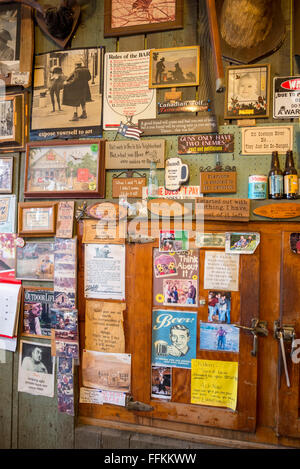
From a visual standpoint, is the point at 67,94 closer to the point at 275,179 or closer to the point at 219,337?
the point at 275,179

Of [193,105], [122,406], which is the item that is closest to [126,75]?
[193,105]

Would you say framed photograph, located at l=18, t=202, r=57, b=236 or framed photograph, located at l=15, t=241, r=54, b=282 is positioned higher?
framed photograph, located at l=18, t=202, r=57, b=236

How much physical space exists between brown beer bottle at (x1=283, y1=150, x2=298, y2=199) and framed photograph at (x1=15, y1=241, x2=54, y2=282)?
1.58m

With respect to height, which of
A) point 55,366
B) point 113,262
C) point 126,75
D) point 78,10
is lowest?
point 55,366

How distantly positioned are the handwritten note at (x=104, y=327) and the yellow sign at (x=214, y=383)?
1.69 feet

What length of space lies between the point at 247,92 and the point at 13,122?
1628 millimetres

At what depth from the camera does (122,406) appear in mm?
2084

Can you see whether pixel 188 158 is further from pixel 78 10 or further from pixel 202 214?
pixel 78 10

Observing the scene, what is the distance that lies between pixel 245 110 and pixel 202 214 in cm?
71

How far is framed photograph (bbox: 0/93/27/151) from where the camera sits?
2.24 metres

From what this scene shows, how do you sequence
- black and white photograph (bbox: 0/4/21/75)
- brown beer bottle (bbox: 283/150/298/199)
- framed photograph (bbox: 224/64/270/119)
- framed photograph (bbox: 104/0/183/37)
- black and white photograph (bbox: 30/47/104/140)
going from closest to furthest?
brown beer bottle (bbox: 283/150/298/199)
framed photograph (bbox: 224/64/270/119)
framed photograph (bbox: 104/0/183/37)
black and white photograph (bbox: 30/47/104/140)
black and white photograph (bbox: 0/4/21/75)

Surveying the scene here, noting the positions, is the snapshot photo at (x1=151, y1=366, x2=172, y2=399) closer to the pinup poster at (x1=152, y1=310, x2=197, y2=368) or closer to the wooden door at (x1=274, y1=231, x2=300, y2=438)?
the pinup poster at (x1=152, y1=310, x2=197, y2=368)

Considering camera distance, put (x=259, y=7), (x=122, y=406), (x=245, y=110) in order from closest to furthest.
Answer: (x=259, y=7)
(x=245, y=110)
(x=122, y=406)

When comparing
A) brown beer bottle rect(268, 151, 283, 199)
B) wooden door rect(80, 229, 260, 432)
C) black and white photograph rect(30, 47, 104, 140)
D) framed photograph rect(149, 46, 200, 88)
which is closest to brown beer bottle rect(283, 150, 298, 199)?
brown beer bottle rect(268, 151, 283, 199)
